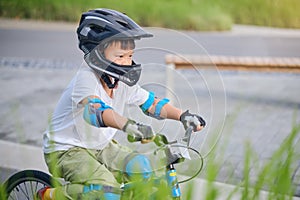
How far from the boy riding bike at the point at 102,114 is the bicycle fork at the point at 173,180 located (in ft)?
0.32

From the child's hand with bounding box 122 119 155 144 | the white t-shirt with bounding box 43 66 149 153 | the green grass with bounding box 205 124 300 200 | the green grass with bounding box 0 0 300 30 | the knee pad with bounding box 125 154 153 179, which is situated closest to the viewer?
the green grass with bounding box 205 124 300 200

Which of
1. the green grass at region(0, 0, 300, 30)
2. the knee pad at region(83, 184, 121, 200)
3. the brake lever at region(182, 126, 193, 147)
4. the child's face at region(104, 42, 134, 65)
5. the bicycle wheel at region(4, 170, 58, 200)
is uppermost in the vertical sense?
the green grass at region(0, 0, 300, 30)

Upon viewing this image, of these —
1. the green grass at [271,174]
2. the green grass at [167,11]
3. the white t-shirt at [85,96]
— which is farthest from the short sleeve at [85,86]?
the green grass at [167,11]

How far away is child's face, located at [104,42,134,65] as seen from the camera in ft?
9.61

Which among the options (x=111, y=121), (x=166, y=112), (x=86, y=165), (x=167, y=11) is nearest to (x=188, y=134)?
(x=166, y=112)

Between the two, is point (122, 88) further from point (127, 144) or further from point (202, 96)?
point (202, 96)

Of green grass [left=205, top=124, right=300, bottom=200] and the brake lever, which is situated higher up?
the brake lever

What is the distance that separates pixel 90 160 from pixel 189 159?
0.47 m

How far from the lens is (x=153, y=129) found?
294 cm

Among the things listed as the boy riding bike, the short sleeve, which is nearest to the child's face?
the boy riding bike

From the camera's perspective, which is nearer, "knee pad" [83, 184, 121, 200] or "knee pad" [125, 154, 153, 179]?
"knee pad" [125, 154, 153, 179]

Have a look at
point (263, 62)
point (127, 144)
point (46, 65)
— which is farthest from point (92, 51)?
point (46, 65)

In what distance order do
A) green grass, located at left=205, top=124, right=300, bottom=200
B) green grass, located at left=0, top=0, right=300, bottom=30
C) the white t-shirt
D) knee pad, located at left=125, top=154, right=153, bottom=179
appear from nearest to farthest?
green grass, located at left=205, top=124, right=300, bottom=200 → knee pad, located at left=125, top=154, right=153, bottom=179 → the white t-shirt → green grass, located at left=0, top=0, right=300, bottom=30

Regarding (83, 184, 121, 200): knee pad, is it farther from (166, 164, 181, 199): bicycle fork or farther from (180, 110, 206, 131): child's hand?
(180, 110, 206, 131): child's hand
